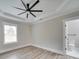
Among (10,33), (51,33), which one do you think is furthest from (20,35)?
(51,33)

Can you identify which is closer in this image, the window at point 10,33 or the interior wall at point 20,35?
the interior wall at point 20,35

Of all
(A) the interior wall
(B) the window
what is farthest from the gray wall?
(B) the window

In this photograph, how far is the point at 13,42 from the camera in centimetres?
491

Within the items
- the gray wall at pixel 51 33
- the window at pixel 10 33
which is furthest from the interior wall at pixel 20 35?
the gray wall at pixel 51 33

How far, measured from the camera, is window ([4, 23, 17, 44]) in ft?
14.5

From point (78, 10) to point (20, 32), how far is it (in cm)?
471

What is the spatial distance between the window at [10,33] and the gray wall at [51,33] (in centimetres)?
201

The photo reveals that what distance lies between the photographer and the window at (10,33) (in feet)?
14.5

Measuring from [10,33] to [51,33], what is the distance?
3250 millimetres

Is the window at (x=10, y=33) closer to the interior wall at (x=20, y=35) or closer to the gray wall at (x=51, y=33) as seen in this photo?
the interior wall at (x=20, y=35)

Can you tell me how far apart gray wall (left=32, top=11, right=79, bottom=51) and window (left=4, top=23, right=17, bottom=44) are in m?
2.01

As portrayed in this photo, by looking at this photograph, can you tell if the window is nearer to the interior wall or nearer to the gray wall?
the interior wall

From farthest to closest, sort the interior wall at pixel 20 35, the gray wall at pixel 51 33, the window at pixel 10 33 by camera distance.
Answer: the window at pixel 10 33, the interior wall at pixel 20 35, the gray wall at pixel 51 33

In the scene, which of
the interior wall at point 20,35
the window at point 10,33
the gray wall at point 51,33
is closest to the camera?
the gray wall at point 51,33
